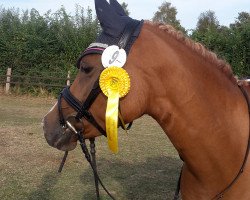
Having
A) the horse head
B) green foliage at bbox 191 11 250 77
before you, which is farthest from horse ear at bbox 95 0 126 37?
green foliage at bbox 191 11 250 77

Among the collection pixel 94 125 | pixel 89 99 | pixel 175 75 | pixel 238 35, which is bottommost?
pixel 94 125

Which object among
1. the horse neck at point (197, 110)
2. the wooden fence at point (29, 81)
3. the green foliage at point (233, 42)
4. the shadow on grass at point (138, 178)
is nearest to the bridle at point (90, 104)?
the horse neck at point (197, 110)

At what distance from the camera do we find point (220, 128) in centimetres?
237

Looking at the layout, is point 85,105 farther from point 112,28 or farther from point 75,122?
point 112,28

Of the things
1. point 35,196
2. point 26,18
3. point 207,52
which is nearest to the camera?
point 207,52

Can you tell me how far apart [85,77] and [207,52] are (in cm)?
78

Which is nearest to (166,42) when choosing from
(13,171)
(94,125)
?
(94,125)

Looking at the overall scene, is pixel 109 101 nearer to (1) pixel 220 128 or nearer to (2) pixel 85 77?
(2) pixel 85 77

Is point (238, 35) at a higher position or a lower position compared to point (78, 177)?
higher

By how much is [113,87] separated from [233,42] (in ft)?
53.3

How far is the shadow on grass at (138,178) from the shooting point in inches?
224

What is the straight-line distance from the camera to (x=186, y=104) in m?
2.30

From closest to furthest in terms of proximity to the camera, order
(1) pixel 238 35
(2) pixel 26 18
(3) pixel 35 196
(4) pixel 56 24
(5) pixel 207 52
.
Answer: (5) pixel 207 52, (3) pixel 35 196, (1) pixel 238 35, (4) pixel 56 24, (2) pixel 26 18

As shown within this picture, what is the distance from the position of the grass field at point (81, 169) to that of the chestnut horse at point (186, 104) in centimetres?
330
